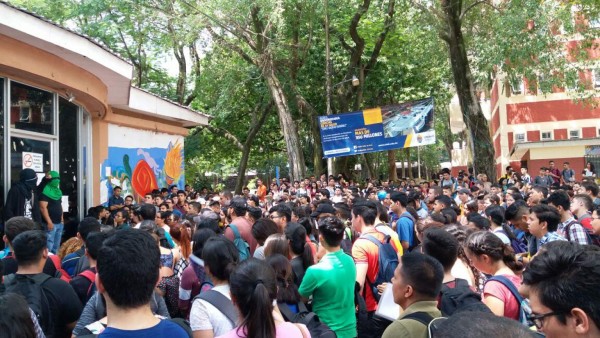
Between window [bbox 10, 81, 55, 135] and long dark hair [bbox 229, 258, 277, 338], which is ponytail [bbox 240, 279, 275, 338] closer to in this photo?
long dark hair [bbox 229, 258, 277, 338]

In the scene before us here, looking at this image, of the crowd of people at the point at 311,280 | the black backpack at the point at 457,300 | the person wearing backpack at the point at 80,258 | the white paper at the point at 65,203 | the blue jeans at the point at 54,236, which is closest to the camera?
the crowd of people at the point at 311,280

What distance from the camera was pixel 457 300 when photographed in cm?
372

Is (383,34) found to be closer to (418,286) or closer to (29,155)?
(29,155)

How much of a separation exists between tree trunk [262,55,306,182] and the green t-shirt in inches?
651

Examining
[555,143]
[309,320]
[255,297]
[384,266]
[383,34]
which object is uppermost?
[383,34]

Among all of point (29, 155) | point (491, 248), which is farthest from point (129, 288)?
point (29, 155)

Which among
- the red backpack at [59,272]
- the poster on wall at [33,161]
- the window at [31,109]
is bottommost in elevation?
the red backpack at [59,272]

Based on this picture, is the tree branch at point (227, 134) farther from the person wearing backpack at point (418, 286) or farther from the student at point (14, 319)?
the student at point (14, 319)

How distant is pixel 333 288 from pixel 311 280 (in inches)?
8.2

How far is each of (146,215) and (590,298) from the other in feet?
21.5

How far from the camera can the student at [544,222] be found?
18.9 ft

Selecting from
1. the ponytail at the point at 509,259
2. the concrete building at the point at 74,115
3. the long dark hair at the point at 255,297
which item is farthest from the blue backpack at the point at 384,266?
the concrete building at the point at 74,115

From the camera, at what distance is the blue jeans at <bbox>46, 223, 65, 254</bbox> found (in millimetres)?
9836

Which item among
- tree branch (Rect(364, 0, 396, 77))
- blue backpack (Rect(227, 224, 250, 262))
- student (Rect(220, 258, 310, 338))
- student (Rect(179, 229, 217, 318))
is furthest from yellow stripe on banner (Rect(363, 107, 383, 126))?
student (Rect(220, 258, 310, 338))
